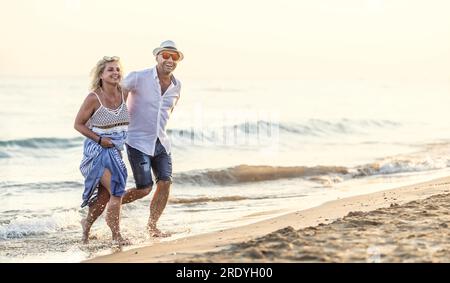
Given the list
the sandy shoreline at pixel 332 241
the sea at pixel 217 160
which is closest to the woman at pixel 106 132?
the sea at pixel 217 160

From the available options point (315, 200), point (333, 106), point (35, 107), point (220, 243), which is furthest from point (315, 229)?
point (333, 106)

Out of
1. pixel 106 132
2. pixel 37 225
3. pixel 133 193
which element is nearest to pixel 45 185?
pixel 37 225

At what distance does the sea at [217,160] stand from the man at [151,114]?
68cm

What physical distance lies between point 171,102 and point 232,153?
1086 cm

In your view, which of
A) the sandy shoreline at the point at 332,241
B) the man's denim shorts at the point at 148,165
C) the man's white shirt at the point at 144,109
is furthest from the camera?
the man's denim shorts at the point at 148,165

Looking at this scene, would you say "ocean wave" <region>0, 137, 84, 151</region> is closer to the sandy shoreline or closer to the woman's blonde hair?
the sandy shoreline

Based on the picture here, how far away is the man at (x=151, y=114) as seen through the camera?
8.05m

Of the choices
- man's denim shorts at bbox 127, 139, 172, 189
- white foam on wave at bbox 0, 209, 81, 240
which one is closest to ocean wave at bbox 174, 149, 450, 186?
white foam on wave at bbox 0, 209, 81, 240

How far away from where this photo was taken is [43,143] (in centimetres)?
2097

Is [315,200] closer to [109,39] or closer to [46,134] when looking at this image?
[46,134]

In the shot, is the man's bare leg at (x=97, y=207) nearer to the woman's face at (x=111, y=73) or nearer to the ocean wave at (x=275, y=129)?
the woman's face at (x=111, y=73)

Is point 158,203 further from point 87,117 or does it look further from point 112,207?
point 87,117

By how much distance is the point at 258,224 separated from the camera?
29.0 feet

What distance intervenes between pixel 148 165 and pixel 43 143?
43.8 ft
